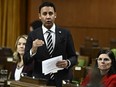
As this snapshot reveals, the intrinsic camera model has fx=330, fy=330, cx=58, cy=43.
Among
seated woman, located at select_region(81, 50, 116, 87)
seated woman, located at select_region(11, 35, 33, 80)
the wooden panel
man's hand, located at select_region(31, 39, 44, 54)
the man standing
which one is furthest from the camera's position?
the wooden panel

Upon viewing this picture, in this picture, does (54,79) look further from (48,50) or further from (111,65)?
(111,65)

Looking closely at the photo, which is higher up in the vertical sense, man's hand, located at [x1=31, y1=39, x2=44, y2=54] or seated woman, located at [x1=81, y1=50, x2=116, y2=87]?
man's hand, located at [x1=31, y1=39, x2=44, y2=54]

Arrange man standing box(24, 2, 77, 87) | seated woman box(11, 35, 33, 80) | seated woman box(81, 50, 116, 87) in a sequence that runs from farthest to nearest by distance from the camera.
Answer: seated woman box(11, 35, 33, 80) → seated woman box(81, 50, 116, 87) → man standing box(24, 2, 77, 87)

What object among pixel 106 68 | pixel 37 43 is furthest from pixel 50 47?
pixel 106 68

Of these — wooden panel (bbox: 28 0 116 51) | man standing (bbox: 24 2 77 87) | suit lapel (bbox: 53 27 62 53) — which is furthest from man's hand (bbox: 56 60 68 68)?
wooden panel (bbox: 28 0 116 51)

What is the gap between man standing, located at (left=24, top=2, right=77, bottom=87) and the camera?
7.90 ft

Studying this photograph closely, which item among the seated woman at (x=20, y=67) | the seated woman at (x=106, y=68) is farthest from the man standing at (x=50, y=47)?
the seated woman at (x=20, y=67)

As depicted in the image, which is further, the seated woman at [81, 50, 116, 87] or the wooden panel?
the wooden panel

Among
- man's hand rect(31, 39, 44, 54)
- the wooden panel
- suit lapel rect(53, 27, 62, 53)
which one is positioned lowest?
man's hand rect(31, 39, 44, 54)

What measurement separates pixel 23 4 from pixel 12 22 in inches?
24.4

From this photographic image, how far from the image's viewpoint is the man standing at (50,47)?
94.8 inches

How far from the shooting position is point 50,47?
2.45 metres

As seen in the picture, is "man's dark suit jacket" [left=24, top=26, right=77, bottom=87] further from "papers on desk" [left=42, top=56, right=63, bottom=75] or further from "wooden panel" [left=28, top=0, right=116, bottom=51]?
"wooden panel" [left=28, top=0, right=116, bottom=51]

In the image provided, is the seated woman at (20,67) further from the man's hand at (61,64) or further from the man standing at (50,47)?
the man's hand at (61,64)
